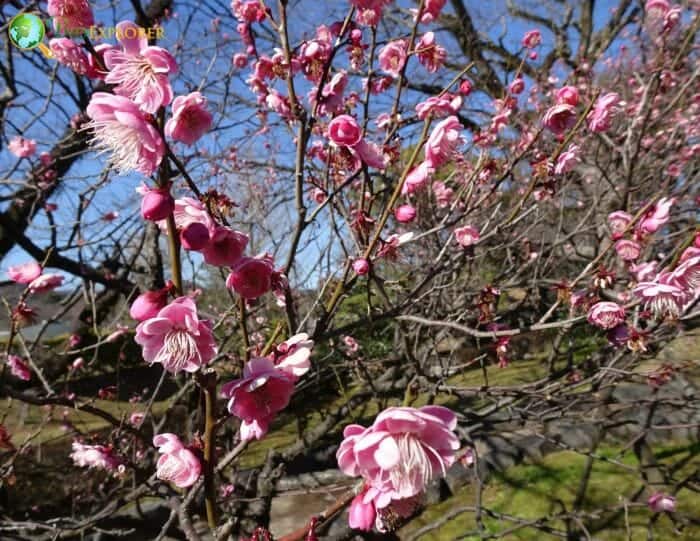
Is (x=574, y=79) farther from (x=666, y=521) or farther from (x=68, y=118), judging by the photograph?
(x=68, y=118)

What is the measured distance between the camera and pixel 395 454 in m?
0.69

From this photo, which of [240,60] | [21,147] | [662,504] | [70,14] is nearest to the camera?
[70,14]

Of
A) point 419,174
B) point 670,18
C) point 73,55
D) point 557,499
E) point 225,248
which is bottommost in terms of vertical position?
point 557,499

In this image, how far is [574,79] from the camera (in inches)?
208

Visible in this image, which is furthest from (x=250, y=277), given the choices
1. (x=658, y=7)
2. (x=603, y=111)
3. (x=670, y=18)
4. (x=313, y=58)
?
(x=658, y=7)

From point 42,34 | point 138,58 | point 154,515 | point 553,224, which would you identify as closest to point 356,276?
point 138,58

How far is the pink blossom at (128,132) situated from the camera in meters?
0.72

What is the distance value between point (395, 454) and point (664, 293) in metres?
0.97

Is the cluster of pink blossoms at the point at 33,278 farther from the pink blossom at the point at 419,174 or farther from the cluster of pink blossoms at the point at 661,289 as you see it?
the cluster of pink blossoms at the point at 661,289

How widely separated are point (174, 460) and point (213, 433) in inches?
4.6

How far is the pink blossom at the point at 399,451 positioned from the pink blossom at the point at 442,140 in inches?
27.8

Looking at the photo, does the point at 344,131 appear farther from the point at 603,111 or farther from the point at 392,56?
the point at 603,111

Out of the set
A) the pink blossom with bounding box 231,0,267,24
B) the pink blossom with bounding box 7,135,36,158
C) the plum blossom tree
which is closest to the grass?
the plum blossom tree

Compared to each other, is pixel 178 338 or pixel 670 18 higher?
pixel 670 18
